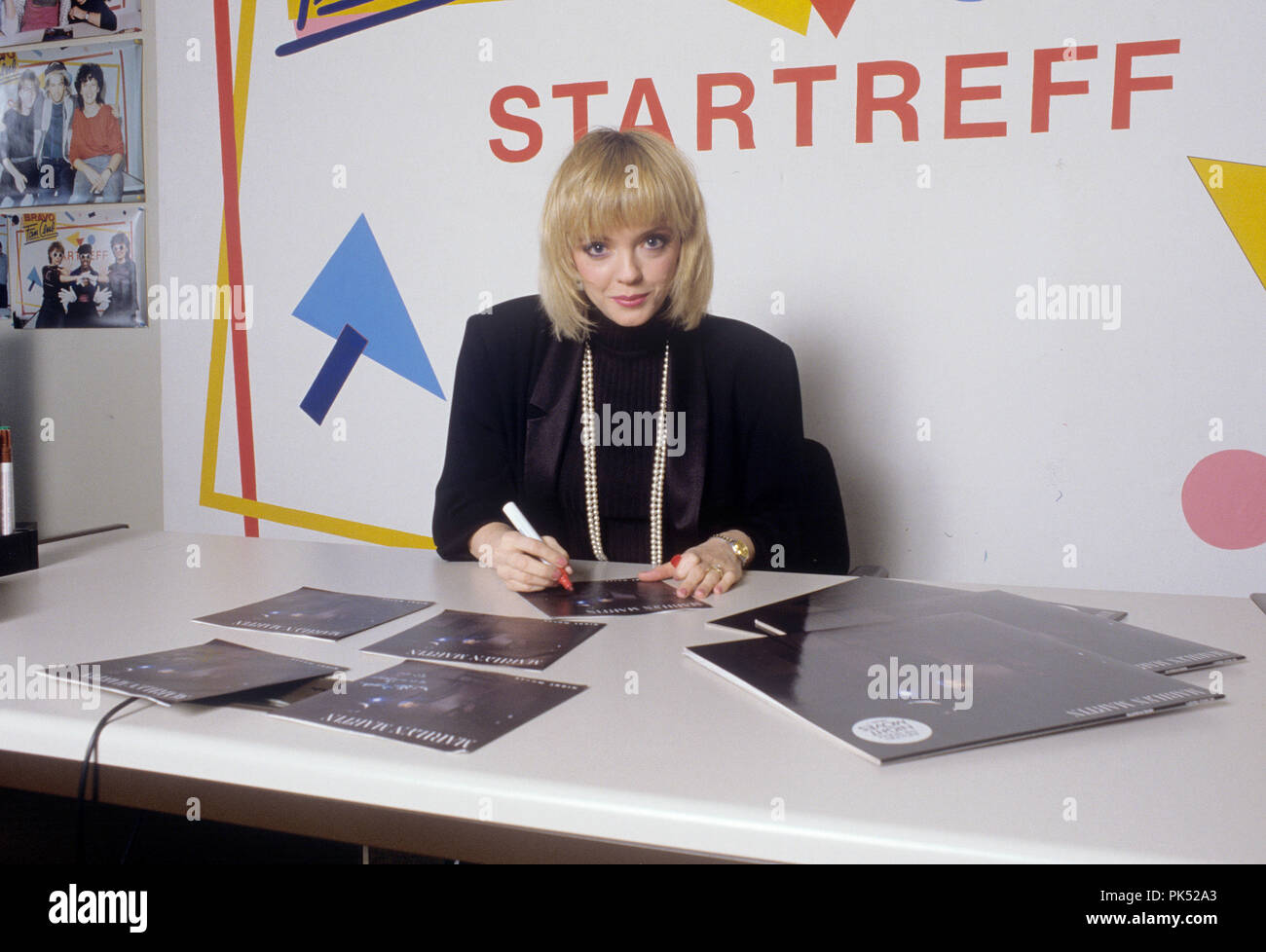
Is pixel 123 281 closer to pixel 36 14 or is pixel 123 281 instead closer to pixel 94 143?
pixel 94 143

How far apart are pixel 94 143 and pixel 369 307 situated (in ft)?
3.60

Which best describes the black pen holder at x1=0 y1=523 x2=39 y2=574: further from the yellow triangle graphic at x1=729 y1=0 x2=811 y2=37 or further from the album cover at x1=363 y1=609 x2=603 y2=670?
the yellow triangle graphic at x1=729 y1=0 x2=811 y2=37

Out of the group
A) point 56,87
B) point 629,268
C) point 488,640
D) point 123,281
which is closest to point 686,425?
point 629,268

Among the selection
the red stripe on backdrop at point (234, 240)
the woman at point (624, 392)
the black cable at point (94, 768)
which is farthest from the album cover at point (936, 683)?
the red stripe on backdrop at point (234, 240)

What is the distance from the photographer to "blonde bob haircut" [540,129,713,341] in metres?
1.52

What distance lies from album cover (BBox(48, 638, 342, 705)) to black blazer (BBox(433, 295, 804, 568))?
27.2 inches

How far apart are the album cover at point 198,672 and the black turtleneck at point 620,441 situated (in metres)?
0.77

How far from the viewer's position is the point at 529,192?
2426 millimetres

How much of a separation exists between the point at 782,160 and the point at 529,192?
0.65m

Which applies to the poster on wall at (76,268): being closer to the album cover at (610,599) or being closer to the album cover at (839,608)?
the album cover at (610,599)

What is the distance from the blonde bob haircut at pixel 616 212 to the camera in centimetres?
152

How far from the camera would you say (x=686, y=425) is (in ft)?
5.35
